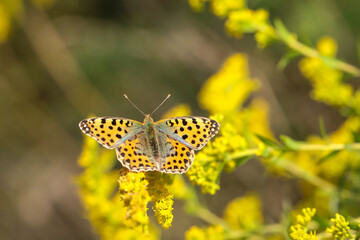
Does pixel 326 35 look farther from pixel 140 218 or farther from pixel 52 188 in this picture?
pixel 52 188

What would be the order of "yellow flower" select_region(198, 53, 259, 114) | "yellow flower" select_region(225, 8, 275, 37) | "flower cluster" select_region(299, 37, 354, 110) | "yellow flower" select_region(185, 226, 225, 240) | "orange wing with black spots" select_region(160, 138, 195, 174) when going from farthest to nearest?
"yellow flower" select_region(198, 53, 259, 114) < "flower cluster" select_region(299, 37, 354, 110) < "yellow flower" select_region(225, 8, 275, 37) < "yellow flower" select_region(185, 226, 225, 240) < "orange wing with black spots" select_region(160, 138, 195, 174)

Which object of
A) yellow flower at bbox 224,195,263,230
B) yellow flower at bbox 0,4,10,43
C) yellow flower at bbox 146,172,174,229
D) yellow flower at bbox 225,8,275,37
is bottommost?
yellow flower at bbox 224,195,263,230

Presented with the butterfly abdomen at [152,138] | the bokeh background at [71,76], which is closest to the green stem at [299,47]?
the butterfly abdomen at [152,138]

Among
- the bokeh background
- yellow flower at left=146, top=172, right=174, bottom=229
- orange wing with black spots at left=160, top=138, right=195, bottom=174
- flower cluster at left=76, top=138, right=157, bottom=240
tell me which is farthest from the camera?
the bokeh background

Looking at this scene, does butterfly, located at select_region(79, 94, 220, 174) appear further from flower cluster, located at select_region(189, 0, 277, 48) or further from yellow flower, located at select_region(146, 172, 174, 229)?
flower cluster, located at select_region(189, 0, 277, 48)

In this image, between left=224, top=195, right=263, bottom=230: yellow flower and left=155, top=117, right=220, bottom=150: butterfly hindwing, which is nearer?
left=155, top=117, right=220, bottom=150: butterfly hindwing

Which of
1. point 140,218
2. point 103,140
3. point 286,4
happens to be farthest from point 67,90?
point 140,218

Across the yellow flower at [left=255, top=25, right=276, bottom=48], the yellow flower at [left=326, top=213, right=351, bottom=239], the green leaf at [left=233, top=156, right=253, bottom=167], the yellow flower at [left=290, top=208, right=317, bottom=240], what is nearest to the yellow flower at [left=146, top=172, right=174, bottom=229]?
the green leaf at [left=233, top=156, right=253, bottom=167]
